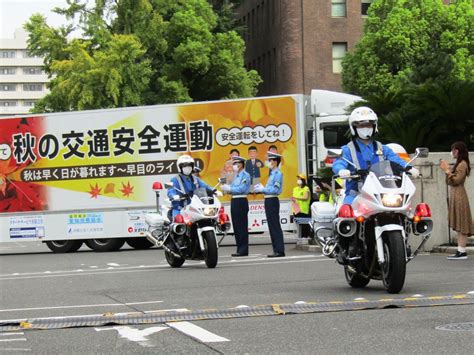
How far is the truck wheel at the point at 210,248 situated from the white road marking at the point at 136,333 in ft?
26.2

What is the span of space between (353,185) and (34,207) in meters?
18.7

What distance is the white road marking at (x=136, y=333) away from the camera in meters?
8.62

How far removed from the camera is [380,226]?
11.6m

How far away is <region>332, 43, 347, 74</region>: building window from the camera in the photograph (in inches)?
2689

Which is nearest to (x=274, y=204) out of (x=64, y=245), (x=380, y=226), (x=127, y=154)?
(x=380, y=226)

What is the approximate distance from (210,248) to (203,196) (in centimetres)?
82

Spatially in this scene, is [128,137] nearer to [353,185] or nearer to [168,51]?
[353,185]

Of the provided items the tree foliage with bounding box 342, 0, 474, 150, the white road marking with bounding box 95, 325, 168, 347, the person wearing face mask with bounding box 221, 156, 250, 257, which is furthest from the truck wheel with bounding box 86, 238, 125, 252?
the tree foliage with bounding box 342, 0, 474, 150

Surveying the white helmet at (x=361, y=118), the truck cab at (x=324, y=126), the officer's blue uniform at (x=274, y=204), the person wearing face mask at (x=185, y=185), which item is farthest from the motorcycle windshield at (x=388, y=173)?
the truck cab at (x=324, y=126)

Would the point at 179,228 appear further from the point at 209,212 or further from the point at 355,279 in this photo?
the point at 355,279

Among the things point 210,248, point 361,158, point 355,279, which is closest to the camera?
point 361,158

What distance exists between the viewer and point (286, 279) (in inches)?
587

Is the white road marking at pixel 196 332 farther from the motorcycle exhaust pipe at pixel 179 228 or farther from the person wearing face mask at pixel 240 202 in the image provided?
the person wearing face mask at pixel 240 202

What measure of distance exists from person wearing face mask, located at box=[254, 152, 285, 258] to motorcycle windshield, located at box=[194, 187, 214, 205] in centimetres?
194
